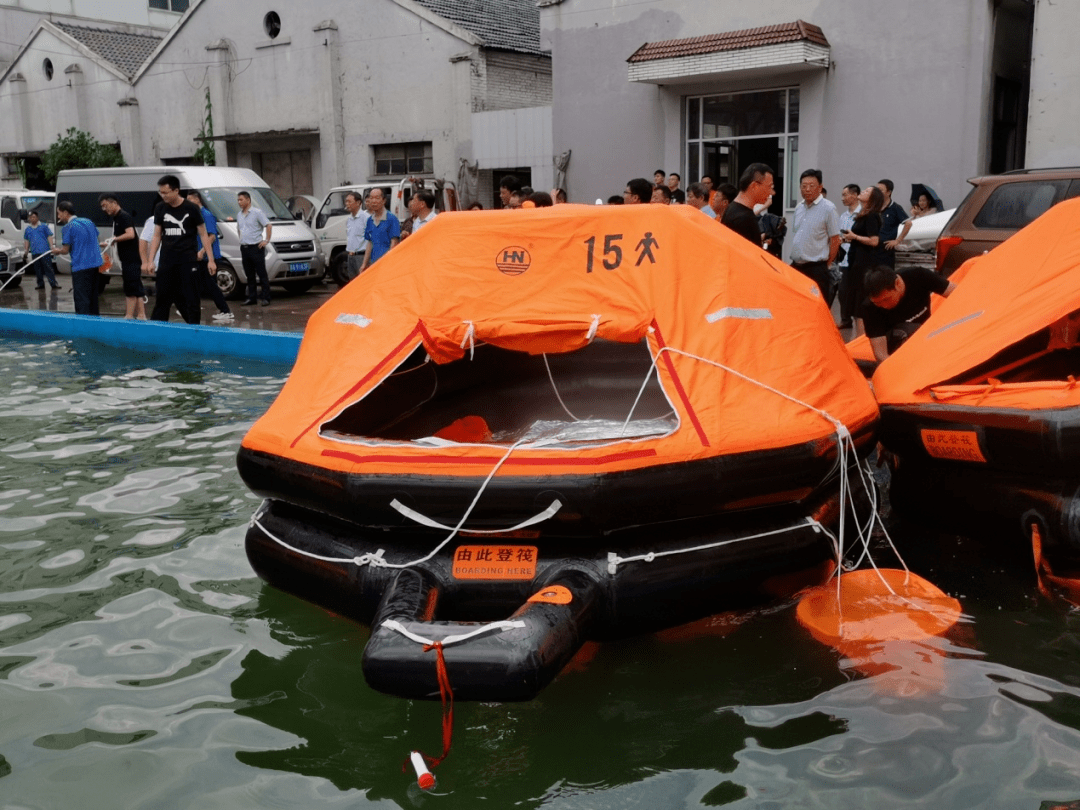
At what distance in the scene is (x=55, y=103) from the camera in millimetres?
29844

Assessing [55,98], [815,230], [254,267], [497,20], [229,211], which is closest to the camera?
[815,230]

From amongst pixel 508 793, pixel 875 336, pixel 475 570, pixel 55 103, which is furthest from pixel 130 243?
pixel 55 103

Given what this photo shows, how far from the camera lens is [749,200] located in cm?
746

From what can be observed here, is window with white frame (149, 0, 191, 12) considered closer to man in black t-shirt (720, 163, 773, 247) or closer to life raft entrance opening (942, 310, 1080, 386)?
man in black t-shirt (720, 163, 773, 247)

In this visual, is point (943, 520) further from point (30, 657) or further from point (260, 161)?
point (260, 161)

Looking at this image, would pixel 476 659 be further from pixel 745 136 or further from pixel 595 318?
pixel 745 136

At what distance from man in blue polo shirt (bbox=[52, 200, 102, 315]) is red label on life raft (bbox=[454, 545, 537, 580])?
9574 millimetres

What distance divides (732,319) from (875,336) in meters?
2.41

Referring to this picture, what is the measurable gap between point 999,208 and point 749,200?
8.25ft

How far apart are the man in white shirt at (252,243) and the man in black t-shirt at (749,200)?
9183mm

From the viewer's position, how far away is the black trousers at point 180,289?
1095 cm

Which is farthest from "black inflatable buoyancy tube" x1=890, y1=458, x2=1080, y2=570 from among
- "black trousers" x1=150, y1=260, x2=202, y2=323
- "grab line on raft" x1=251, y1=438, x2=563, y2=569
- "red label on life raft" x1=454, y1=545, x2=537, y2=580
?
"black trousers" x1=150, y1=260, x2=202, y2=323

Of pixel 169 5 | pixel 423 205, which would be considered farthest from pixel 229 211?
pixel 169 5

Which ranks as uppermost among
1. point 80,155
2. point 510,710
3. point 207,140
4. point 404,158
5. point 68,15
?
point 68,15
